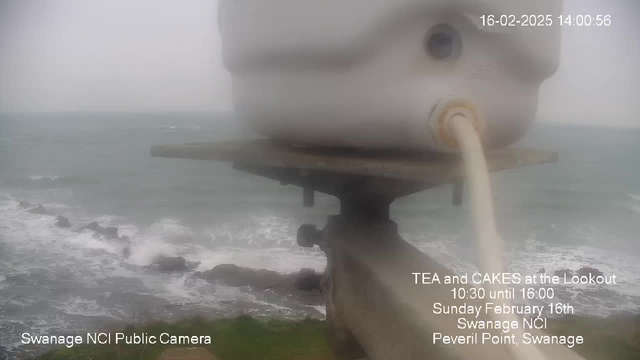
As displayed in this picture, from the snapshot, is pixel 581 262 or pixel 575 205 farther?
pixel 575 205

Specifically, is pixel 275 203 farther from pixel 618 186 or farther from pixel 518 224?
pixel 618 186

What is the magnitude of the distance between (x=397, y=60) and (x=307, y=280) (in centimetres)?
463

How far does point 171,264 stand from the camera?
6.20m

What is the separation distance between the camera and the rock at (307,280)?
5.09 metres

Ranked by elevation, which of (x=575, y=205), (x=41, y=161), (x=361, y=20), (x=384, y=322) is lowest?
(x=384, y=322)

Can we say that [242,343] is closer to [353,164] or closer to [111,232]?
[353,164]

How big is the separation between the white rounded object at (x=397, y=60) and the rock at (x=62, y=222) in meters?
7.47

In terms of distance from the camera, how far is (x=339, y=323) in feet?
4.61

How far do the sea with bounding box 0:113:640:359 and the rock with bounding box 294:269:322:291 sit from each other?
236 mm

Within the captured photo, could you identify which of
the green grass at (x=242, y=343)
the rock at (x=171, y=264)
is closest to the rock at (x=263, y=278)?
the rock at (x=171, y=264)

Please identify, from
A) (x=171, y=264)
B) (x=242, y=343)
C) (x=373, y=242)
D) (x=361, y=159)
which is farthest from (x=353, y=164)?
(x=171, y=264)

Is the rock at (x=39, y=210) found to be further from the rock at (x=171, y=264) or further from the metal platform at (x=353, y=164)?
the metal platform at (x=353, y=164)

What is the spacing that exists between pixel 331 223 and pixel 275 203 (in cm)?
891

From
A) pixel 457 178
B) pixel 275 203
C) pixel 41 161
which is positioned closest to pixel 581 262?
pixel 457 178
